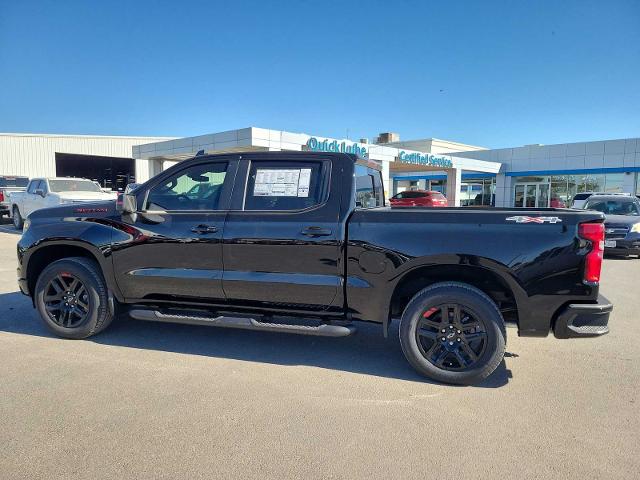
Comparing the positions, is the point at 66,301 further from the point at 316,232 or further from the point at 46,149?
the point at 46,149

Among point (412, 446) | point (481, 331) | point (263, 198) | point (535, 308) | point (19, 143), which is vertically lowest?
point (412, 446)

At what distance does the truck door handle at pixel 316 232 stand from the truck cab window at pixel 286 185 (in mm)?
239

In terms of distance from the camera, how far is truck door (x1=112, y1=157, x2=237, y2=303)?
399cm

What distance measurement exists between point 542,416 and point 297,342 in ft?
7.58

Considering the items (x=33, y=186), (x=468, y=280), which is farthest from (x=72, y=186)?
(x=468, y=280)

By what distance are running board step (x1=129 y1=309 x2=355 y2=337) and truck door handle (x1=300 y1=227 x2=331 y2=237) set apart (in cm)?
78

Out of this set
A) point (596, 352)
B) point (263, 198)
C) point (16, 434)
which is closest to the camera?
point (16, 434)

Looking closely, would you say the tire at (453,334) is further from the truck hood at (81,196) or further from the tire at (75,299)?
the truck hood at (81,196)

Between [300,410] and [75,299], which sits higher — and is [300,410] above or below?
below

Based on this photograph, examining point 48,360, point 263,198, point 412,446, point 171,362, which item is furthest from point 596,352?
Answer: point 48,360

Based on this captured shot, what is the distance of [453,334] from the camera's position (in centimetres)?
354

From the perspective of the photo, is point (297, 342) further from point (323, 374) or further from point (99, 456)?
point (99, 456)

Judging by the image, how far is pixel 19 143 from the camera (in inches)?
1410

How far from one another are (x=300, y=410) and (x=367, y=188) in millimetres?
2276
